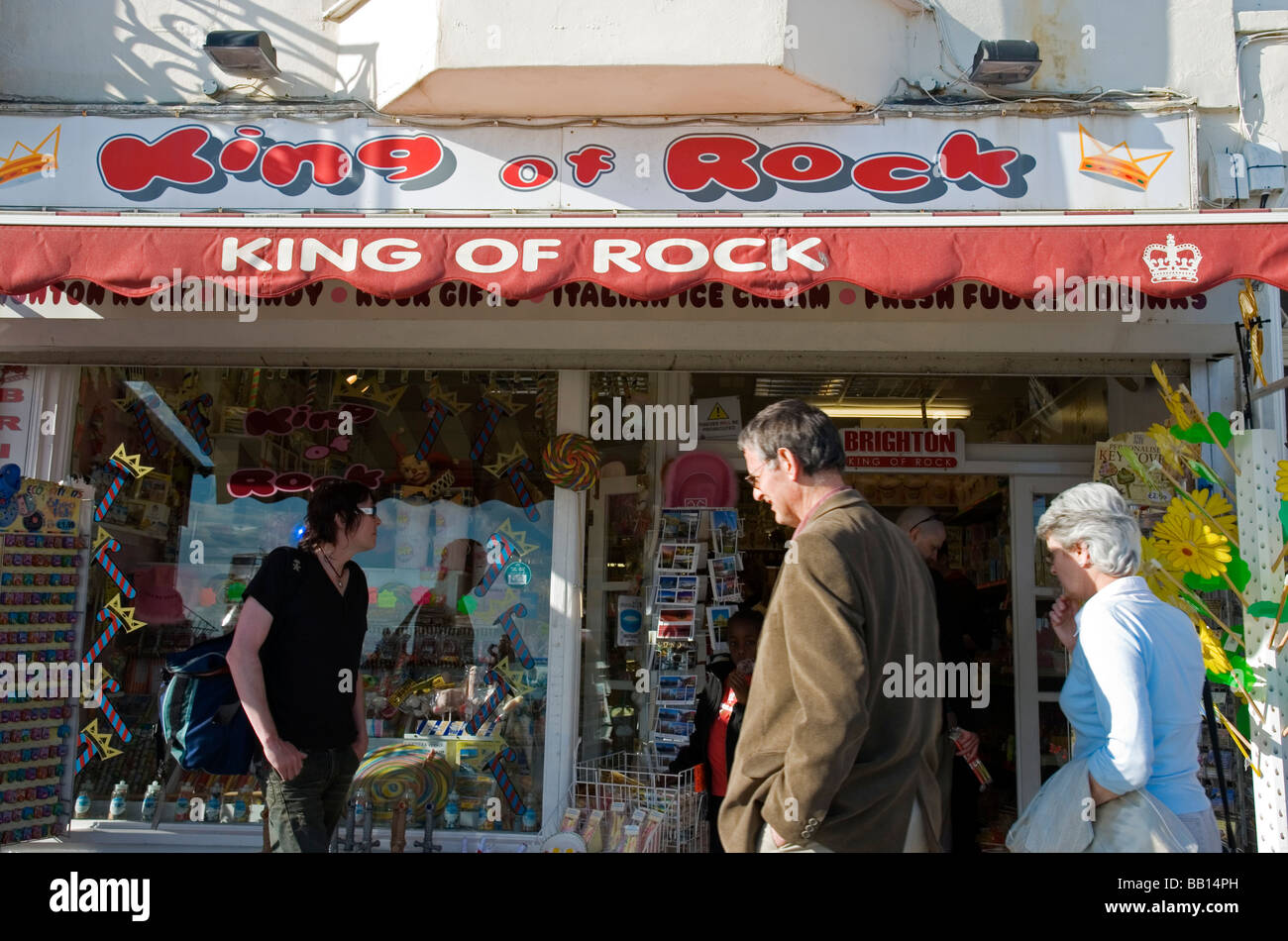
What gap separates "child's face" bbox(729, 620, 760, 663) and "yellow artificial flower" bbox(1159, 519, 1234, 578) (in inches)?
73.2

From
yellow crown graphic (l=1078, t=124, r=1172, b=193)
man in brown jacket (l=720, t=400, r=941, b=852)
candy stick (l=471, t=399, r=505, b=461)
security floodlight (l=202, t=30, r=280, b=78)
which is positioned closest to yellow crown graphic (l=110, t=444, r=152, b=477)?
candy stick (l=471, t=399, r=505, b=461)

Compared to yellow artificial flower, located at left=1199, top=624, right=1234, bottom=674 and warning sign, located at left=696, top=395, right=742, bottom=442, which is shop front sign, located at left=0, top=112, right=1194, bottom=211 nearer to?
warning sign, located at left=696, top=395, right=742, bottom=442

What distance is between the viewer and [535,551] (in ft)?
18.9

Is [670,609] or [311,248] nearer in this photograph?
[311,248]

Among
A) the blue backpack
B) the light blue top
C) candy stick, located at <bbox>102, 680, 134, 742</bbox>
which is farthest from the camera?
candy stick, located at <bbox>102, 680, 134, 742</bbox>

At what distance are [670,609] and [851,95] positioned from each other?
9.52 ft

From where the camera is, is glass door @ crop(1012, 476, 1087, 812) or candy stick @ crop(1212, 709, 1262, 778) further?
glass door @ crop(1012, 476, 1087, 812)

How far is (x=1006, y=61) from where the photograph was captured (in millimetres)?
5137

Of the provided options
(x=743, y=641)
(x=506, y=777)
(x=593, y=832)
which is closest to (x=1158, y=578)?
(x=743, y=641)

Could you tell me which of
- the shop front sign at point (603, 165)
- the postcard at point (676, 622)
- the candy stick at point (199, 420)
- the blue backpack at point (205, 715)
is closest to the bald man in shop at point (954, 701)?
the postcard at point (676, 622)

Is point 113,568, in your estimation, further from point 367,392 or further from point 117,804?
point 367,392

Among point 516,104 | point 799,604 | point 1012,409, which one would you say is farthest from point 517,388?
point 799,604

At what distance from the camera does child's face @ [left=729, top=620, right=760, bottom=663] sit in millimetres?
4938

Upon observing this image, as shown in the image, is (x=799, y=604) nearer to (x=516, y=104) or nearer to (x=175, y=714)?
(x=175, y=714)
